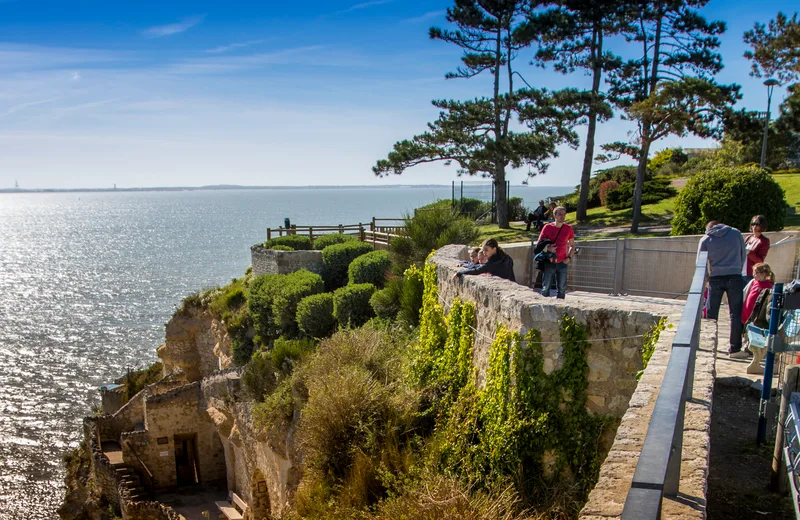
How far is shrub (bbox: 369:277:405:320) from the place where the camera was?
15586 millimetres

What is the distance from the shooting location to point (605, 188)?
3575 centimetres

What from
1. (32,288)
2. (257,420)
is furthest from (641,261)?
(32,288)

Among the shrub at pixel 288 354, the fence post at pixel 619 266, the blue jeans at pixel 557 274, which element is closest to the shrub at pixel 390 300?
the shrub at pixel 288 354

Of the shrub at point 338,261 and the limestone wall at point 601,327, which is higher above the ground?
the limestone wall at point 601,327

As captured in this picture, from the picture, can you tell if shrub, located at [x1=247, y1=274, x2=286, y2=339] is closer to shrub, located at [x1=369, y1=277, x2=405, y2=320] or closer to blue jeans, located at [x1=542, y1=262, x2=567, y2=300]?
shrub, located at [x1=369, y1=277, x2=405, y2=320]

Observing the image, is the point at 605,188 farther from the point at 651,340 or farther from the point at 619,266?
the point at 651,340

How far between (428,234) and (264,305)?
10.7m

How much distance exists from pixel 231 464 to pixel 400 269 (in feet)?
31.7

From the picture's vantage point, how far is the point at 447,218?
16.5 meters

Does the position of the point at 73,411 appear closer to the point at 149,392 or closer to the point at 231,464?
the point at 149,392

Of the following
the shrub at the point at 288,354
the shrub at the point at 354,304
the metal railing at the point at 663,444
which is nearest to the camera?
the metal railing at the point at 663,444

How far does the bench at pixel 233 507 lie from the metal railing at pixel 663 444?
17916 millimetres

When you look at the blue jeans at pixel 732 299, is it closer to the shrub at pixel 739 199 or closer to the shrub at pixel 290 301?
the shrub at pixel 739 199

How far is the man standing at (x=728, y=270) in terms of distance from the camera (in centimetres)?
771
